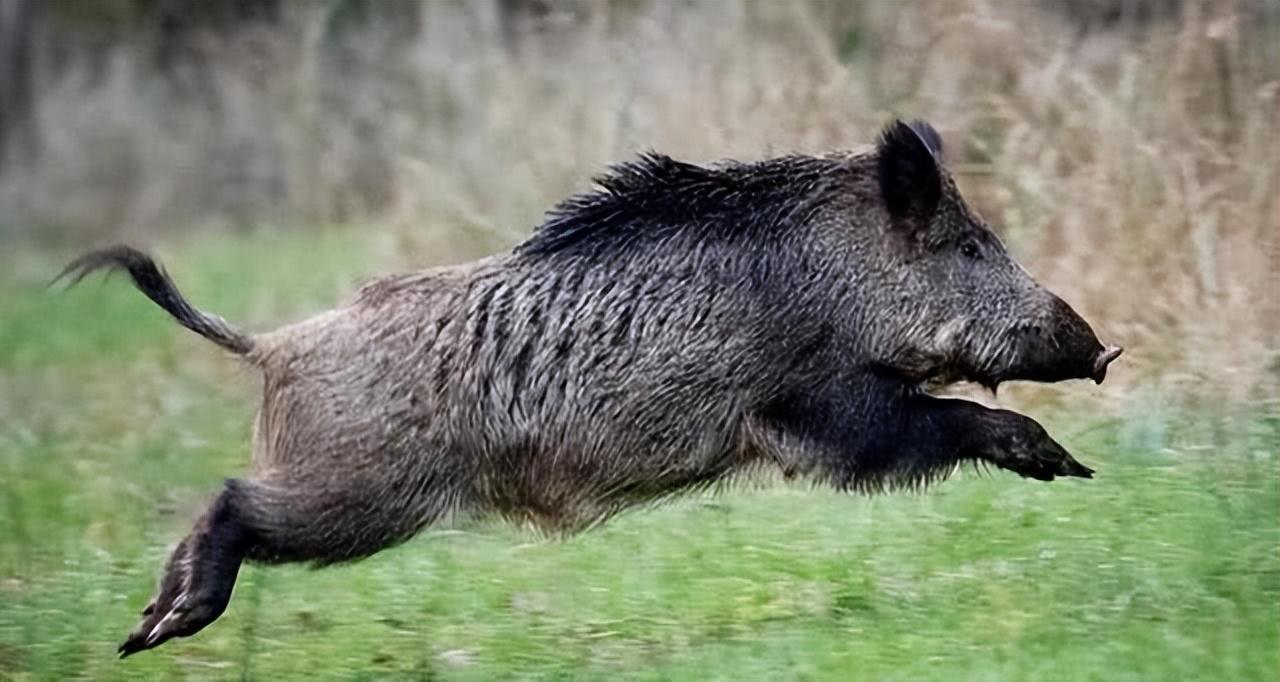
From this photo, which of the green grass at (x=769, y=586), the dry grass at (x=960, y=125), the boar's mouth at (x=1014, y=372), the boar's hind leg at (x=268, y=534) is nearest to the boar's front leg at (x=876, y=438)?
the boar's mouth at (x=1014, y=372)

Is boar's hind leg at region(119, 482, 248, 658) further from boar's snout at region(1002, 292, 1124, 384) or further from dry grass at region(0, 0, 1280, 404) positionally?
dry grass at region(0, 0, 1280, 404)

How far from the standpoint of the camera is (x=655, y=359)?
5477 millimetres

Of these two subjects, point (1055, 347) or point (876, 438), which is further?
point (1055, 347)

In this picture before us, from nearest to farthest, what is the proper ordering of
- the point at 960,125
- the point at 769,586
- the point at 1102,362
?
the point at 1102,362 < the point at 769,586 < the point at 960,125

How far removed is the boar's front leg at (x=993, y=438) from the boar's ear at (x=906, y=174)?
1.73 feet

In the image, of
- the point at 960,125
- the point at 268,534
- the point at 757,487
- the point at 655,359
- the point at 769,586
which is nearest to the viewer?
the point at 268,534

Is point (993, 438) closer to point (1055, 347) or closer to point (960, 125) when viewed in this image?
point (1055, 347)

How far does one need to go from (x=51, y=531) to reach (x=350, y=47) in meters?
6.75

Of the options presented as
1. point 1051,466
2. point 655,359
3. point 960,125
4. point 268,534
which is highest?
point 960,125

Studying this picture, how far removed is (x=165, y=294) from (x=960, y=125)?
4.19m

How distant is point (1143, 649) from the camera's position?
211 inches

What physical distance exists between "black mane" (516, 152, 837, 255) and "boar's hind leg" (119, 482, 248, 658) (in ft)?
3.46

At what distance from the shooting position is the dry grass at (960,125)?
8.06 meters

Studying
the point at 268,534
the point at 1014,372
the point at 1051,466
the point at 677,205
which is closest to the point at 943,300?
the point at 1014,372
